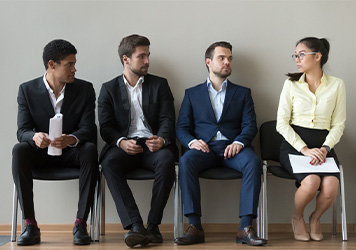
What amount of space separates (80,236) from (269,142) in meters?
1.68

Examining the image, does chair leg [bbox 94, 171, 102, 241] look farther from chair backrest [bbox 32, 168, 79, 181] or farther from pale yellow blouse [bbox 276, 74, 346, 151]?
pale yellow blouse [bbox 276, 74, 346, 151]

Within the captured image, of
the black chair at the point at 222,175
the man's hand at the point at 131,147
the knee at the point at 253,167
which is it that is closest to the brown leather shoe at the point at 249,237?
the black chair at the point at 222,175

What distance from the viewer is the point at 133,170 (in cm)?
414

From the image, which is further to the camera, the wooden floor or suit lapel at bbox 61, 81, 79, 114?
suit lapel at bbox 61, 81, 79, 114

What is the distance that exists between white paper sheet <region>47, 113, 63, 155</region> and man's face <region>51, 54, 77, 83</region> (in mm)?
392

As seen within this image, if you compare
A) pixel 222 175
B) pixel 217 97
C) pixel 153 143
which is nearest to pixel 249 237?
pixel 222 175

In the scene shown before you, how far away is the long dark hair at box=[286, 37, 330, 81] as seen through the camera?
170 inches

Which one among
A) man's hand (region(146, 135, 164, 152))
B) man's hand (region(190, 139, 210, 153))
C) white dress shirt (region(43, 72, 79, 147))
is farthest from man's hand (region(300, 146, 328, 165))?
white dress shirt (region(43, 72, 79, 147))

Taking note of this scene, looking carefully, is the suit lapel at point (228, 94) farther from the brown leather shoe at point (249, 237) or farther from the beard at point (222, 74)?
the brown leather shoe at point (249, 237)

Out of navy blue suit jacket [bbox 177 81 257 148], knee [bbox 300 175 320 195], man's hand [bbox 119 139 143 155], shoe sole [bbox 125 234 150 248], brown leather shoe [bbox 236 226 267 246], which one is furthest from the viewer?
navy blue suit jacket [bbox 177 81 257 148]

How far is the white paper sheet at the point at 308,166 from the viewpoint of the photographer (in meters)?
4.04

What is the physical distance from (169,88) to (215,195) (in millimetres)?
985

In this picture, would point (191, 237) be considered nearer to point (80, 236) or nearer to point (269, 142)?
point (80, 236)

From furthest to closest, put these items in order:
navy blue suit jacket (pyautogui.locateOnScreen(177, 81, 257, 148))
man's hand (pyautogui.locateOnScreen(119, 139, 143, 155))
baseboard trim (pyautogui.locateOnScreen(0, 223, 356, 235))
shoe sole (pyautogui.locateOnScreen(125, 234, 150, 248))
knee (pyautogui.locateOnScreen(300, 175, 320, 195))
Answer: baseboard trim (pyautogui.locateOnScreen(0, 223, 356, 235)), navy blue suit jacket (pyautogui.locateOnScreen(177, 81, 257, 148)), man's hand (pyautogui.locateOnScreen(119, 139, 143, 155)), knee (pyautogui.locateOnScreen(300, 175, 320, 195)), shoe sole (pyautogui.locateOnScreen(125, 234, 150, 248))
